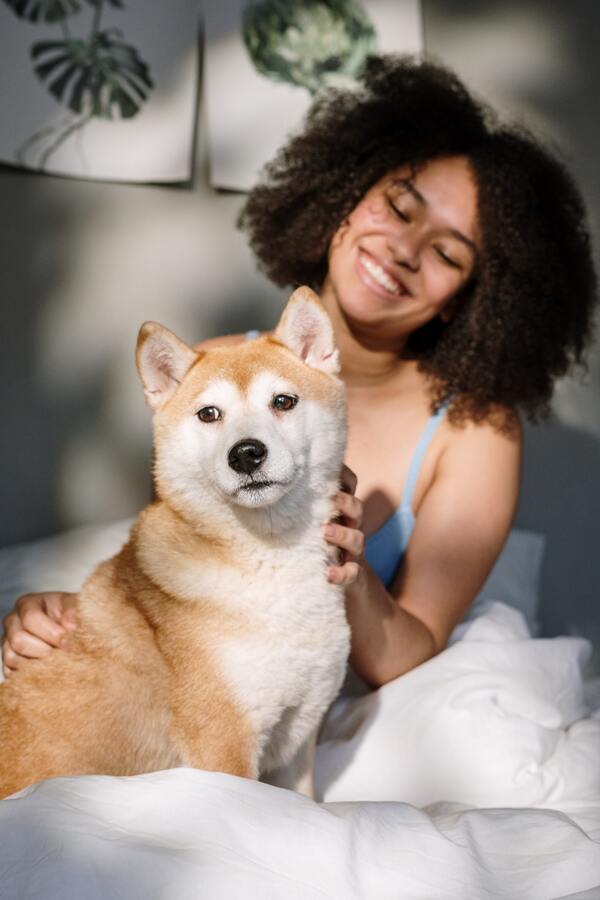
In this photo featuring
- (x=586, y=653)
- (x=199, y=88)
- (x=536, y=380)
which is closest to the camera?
(x=586, y=653)

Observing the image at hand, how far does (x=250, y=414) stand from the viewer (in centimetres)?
110

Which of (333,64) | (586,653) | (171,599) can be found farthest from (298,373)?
(333,64)

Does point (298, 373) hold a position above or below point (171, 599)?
above

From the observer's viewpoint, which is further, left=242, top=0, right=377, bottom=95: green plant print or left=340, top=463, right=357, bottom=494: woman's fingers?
left=242, top=0, right=377, bottom=95: green plant print

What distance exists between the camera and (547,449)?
274cm

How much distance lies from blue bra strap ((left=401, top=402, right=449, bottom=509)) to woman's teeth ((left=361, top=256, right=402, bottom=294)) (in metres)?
0.31

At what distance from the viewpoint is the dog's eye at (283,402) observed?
1131mm

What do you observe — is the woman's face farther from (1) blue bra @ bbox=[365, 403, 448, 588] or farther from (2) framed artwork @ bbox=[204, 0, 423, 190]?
(2) framed artwork @ bbox=[204, 0, 423, 190]

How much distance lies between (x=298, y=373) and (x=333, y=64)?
1.74 meters

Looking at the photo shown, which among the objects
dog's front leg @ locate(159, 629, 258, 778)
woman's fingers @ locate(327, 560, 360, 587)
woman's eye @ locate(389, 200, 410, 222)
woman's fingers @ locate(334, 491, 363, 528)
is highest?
woman's eye @ locate(389, 200, 410, 222)

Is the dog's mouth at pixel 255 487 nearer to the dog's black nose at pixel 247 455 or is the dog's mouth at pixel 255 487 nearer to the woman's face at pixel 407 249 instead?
the dog's black nose at pixel 247 455

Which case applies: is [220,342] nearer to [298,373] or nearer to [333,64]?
[298,373]

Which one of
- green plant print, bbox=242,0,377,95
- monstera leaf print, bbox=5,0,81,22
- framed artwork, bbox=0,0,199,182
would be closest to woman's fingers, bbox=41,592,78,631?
framed artwork, bbox=0,0,199,182

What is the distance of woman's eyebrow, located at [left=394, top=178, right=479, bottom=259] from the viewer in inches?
70.6
